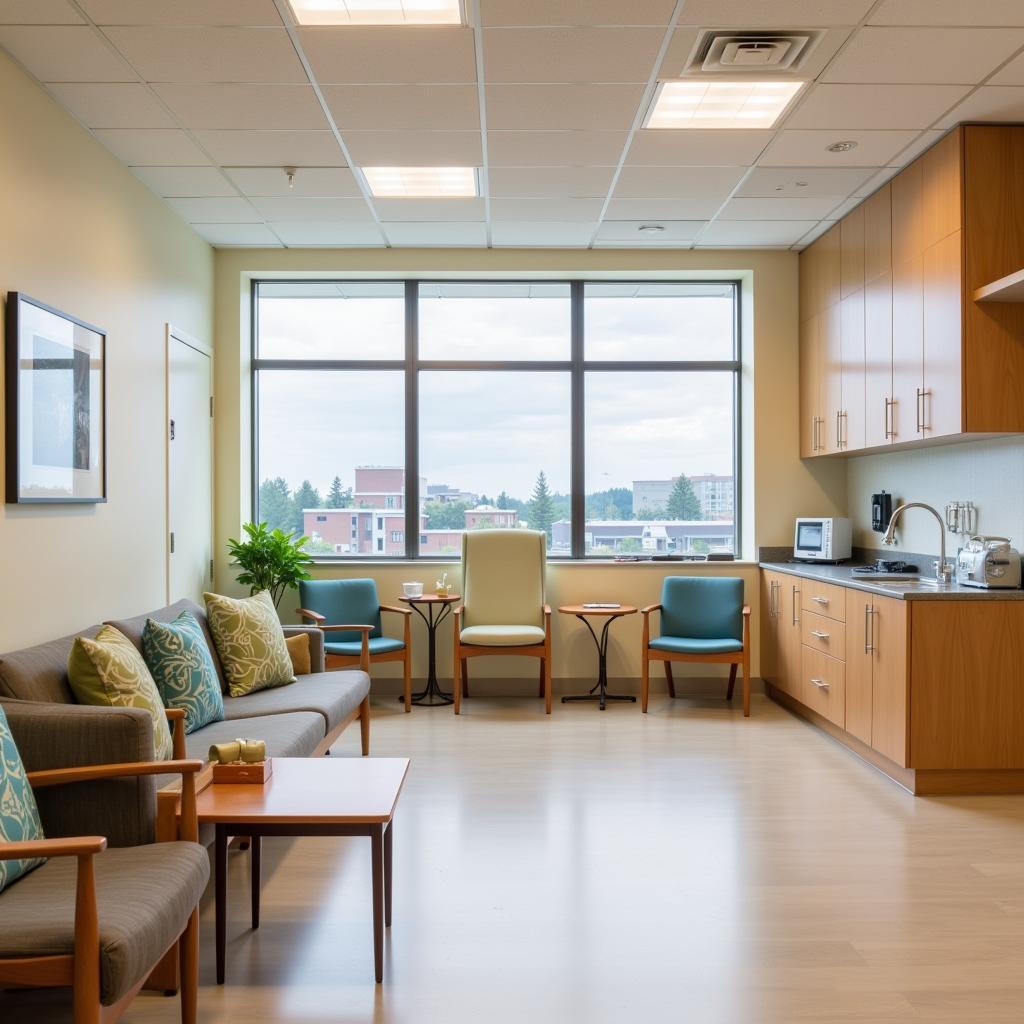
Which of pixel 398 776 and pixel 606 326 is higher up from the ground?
pixel 606 326

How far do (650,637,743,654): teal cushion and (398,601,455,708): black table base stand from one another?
4.62 feet

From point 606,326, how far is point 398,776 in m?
4.60

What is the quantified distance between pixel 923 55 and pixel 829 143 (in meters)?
0.90

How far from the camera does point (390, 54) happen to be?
11.6 ft

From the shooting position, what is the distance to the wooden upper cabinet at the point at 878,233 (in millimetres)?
4939

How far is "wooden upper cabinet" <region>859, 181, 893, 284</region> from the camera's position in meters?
4.94

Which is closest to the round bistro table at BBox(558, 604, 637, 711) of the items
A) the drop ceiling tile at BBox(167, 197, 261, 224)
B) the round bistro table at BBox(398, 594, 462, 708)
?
the round bistro table at BBox(398, 594, 462, 708)

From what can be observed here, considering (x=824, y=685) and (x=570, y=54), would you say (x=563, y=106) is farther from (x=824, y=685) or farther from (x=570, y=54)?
(x=824, y=685)

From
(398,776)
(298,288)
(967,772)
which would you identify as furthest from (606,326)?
(398,776)

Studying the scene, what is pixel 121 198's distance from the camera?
15.1 feet

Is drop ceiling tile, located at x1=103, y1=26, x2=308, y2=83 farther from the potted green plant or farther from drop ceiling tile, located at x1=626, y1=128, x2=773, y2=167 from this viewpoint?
the potted green plant

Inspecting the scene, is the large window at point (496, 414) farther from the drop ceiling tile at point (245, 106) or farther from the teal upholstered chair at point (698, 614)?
the drop ceiling tile at point (245, 106)

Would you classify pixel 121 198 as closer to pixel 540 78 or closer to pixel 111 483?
pixel 111 483

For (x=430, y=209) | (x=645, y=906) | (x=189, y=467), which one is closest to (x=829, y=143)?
(x=430, y=209)
